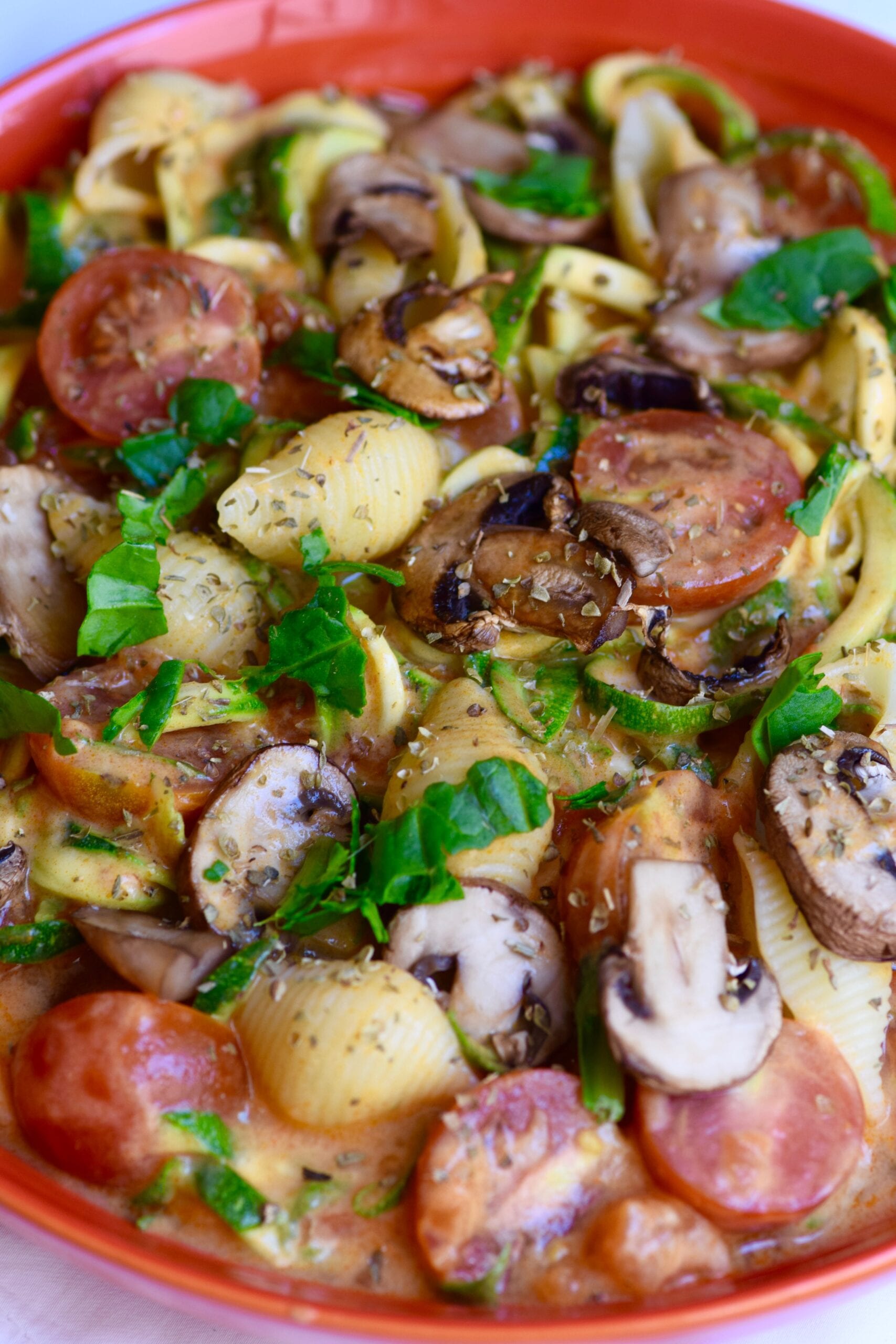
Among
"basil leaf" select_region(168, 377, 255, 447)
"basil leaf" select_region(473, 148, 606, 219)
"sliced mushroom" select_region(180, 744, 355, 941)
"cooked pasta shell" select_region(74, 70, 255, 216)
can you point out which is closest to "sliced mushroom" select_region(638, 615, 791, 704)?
"sliced mushroom" select_region(180, 744, 355, 941)

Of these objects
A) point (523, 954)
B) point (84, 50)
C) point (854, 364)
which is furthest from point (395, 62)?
point (523, 954)

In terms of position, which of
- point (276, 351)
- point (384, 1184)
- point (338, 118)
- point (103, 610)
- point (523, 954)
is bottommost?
point (384, 1184)

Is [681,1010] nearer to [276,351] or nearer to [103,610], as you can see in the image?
[103,610]

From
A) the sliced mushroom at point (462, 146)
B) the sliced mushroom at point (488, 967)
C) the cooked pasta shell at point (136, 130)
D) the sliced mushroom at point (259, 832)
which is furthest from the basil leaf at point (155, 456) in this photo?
the sliced mushroom at point (462, 146)

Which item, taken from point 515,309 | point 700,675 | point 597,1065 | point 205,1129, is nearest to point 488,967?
point 597,1065

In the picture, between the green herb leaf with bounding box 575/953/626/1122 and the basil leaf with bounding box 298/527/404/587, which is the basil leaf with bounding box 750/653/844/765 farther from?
the basil leaf with bounding box 298/527/404/587

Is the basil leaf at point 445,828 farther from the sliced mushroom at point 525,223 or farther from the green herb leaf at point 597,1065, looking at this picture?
the sliced mushroom at point 525,223
